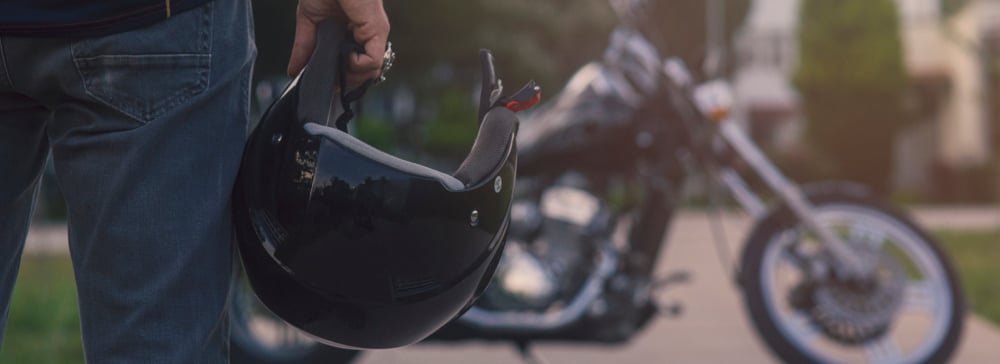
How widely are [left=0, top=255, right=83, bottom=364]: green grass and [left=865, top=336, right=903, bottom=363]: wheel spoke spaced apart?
232cm

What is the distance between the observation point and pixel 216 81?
992 mm

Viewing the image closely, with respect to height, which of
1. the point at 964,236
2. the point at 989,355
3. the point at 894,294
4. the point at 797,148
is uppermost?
the point at 894,294

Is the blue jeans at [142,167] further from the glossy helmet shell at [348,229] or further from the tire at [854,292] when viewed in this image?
the tire at [854,292]

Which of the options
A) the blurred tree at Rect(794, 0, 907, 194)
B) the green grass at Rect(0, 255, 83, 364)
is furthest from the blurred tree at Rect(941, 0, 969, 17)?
the green grass at Rect(0, 255, 83, 364)

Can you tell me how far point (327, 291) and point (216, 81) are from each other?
238 mm

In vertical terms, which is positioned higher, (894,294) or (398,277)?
(398,277)

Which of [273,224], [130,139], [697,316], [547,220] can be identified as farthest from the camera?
[697,316]

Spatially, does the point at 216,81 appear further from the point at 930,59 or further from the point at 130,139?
the point at 930,59

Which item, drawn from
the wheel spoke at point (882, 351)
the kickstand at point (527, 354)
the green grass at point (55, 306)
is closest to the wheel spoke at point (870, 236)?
the wheel spoke at point (882, 351)

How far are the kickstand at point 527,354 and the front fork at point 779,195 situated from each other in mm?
712

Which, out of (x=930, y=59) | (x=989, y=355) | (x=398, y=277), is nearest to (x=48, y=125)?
(x=398, y=277)

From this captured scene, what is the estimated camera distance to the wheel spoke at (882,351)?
2.76 metres

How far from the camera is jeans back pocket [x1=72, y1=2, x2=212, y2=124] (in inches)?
37.0

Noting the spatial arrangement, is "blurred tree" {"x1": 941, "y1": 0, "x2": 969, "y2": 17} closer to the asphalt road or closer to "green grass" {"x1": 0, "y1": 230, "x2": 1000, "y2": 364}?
"green grass" {"x1": 0, "y1": 230, "x2": 1000, "y2": 364}
